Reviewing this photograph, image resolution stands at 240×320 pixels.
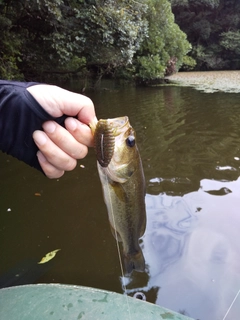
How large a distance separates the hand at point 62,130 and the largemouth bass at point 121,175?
68 mm

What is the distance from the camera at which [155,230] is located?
3400 mm

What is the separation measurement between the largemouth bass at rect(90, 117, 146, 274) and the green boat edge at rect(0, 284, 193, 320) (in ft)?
1.18

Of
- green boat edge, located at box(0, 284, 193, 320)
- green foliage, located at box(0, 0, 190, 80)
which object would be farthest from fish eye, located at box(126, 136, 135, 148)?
green foliage, located at box(0, 0, 190, 80)

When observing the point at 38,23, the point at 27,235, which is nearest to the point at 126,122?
the point at 27,235

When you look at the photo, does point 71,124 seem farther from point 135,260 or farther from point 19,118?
point 135,260

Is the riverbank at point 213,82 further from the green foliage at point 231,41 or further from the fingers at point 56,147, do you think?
the fingers at point 56,147

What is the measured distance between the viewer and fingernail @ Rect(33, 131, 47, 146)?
132cm

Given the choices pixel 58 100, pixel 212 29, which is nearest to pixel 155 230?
pixel 58 100

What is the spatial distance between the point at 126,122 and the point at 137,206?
0.49 m

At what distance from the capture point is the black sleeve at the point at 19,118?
1.28m

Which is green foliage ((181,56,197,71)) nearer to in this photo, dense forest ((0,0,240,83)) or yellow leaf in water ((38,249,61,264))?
dense forest ((0,0,240,83))

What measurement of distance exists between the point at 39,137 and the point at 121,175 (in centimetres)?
47

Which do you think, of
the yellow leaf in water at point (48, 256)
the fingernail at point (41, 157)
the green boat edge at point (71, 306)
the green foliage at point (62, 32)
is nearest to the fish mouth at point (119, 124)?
the fingernail at point (41, 157)

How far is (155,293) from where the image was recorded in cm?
267
